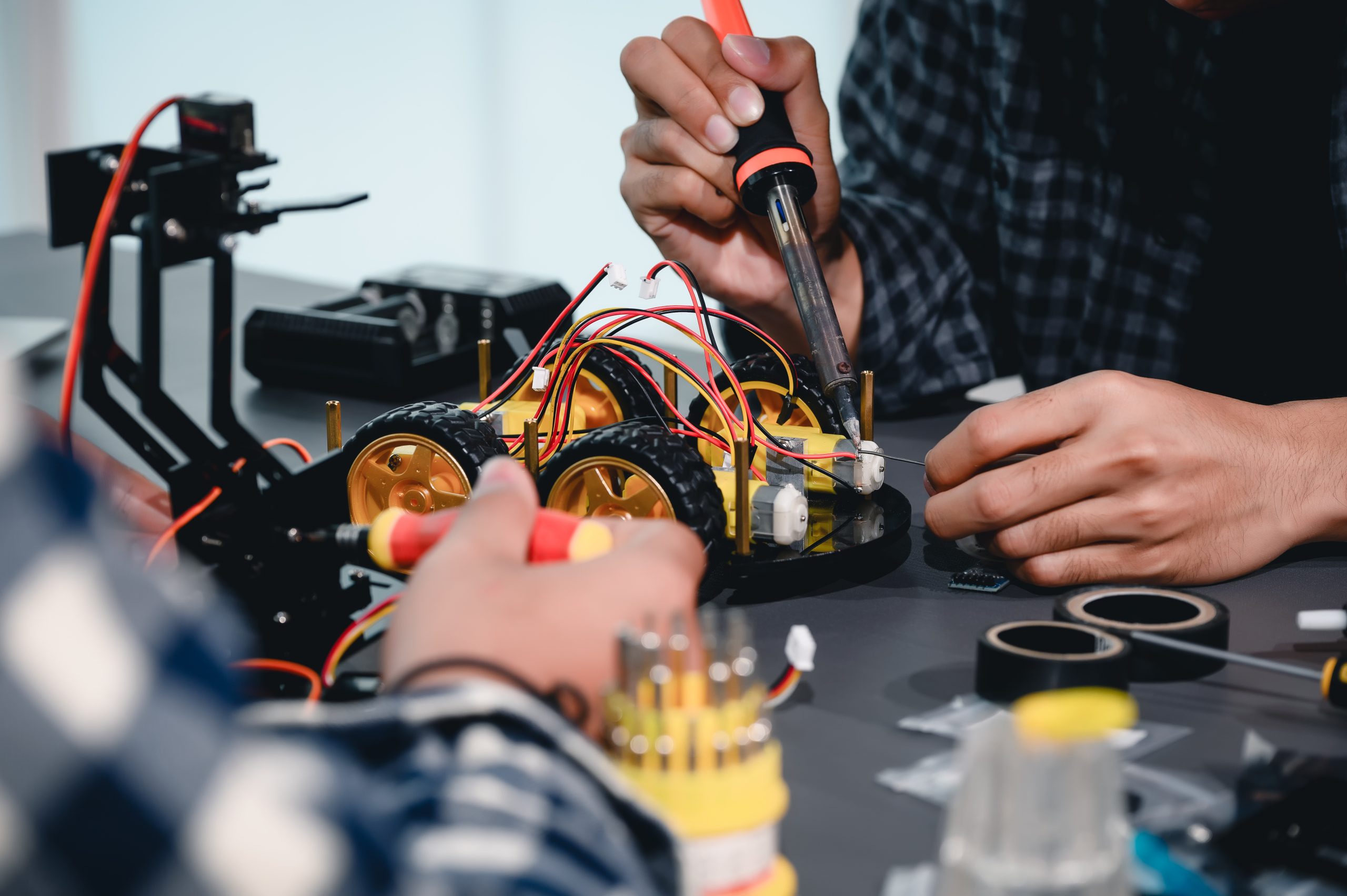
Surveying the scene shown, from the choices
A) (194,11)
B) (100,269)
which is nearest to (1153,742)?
(100,269)

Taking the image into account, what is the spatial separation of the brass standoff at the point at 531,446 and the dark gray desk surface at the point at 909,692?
16 cm

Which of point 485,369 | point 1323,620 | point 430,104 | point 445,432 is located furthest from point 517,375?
point 430,104

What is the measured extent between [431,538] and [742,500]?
227 mm

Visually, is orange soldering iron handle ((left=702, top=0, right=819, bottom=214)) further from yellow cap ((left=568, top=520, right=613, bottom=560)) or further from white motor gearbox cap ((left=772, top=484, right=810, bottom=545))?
yellow cap ((left=568, top=520, right=613, bottom=560))

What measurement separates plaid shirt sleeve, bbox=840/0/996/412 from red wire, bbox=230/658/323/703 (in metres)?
0.74

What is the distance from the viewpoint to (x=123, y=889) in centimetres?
33

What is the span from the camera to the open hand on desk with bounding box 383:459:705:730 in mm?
499

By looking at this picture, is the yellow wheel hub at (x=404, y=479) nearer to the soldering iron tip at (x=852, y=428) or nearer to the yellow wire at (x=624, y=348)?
the yellow wire at (x=624, y=348)

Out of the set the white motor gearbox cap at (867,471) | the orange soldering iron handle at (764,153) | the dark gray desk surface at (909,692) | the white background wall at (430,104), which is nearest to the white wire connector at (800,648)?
the dark gray desk surface at (909,692)

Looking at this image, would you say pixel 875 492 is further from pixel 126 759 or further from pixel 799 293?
pixel 126 759

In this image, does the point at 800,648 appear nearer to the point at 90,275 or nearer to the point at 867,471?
the point at 867,471

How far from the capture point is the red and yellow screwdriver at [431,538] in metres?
0.58

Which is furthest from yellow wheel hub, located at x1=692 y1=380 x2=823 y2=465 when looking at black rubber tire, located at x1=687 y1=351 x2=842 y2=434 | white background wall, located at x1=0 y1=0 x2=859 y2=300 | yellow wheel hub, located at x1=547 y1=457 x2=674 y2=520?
white background wall, located at x1=0 y1=0 x2=859 y2=300

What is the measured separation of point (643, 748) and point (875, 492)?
0.46m
